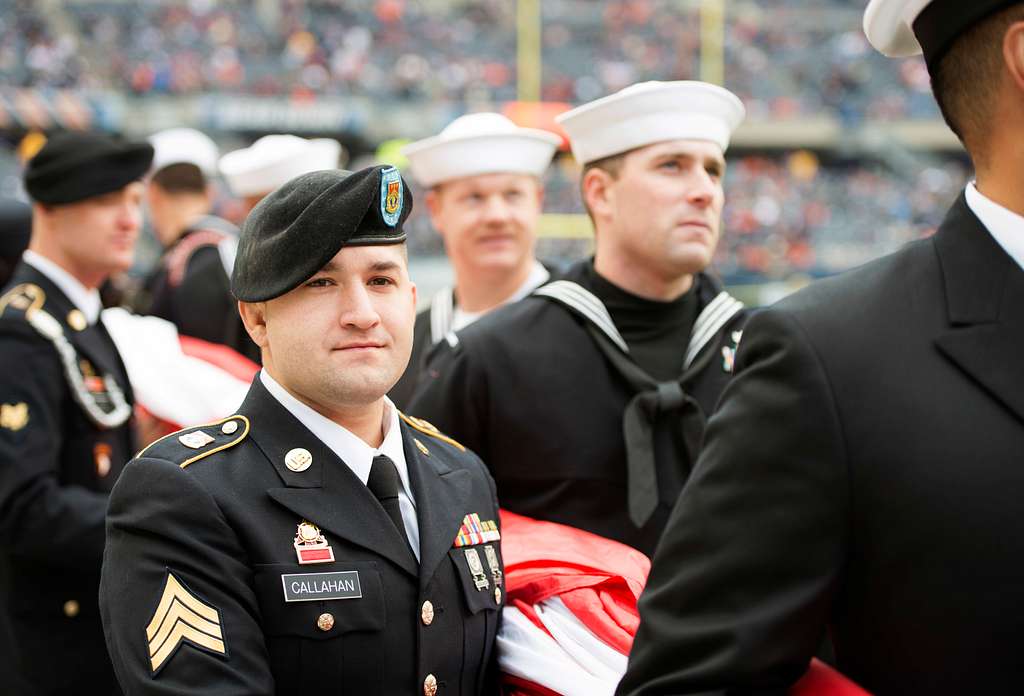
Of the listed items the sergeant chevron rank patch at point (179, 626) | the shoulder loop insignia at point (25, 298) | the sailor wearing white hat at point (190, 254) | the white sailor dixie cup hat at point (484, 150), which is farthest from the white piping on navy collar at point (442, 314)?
the sergeant chevron rank patch at point (179, 626)

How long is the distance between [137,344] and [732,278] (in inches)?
786

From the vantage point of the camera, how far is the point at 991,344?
1.44 m

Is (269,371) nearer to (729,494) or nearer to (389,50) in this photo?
(729,494)

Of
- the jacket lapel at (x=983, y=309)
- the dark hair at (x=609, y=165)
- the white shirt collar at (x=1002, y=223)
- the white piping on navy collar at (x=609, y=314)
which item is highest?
the dark hair at (x=609, y=165)

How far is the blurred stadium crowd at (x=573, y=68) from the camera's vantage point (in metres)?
26.3

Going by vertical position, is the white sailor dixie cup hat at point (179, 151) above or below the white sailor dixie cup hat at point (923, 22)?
above

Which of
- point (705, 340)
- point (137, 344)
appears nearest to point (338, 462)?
point (705, 340)

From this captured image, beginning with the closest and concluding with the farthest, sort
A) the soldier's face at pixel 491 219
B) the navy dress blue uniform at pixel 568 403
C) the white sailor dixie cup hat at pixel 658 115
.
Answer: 1. the navy dress blue uniform at pixel 568 403
2. the white sailor dixie cup hat at pixel 658 115
3. the soldier's face at pixel 491 219

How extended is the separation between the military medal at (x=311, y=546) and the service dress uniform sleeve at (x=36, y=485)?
1641 millimetres

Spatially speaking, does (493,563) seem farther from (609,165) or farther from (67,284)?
(67,284)

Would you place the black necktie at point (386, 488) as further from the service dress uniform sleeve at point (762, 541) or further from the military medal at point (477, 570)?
the service dress uniform sleeve at point (762, 541)

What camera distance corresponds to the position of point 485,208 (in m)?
4.57

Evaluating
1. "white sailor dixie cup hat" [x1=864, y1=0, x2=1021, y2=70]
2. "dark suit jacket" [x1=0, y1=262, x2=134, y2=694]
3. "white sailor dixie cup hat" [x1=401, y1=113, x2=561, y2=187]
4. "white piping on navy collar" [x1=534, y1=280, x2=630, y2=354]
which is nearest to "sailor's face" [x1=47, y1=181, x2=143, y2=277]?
"dark suit jacket" [x1=0, y1=262, x2=134, y2=694]

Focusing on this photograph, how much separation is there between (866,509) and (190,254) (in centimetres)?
511
